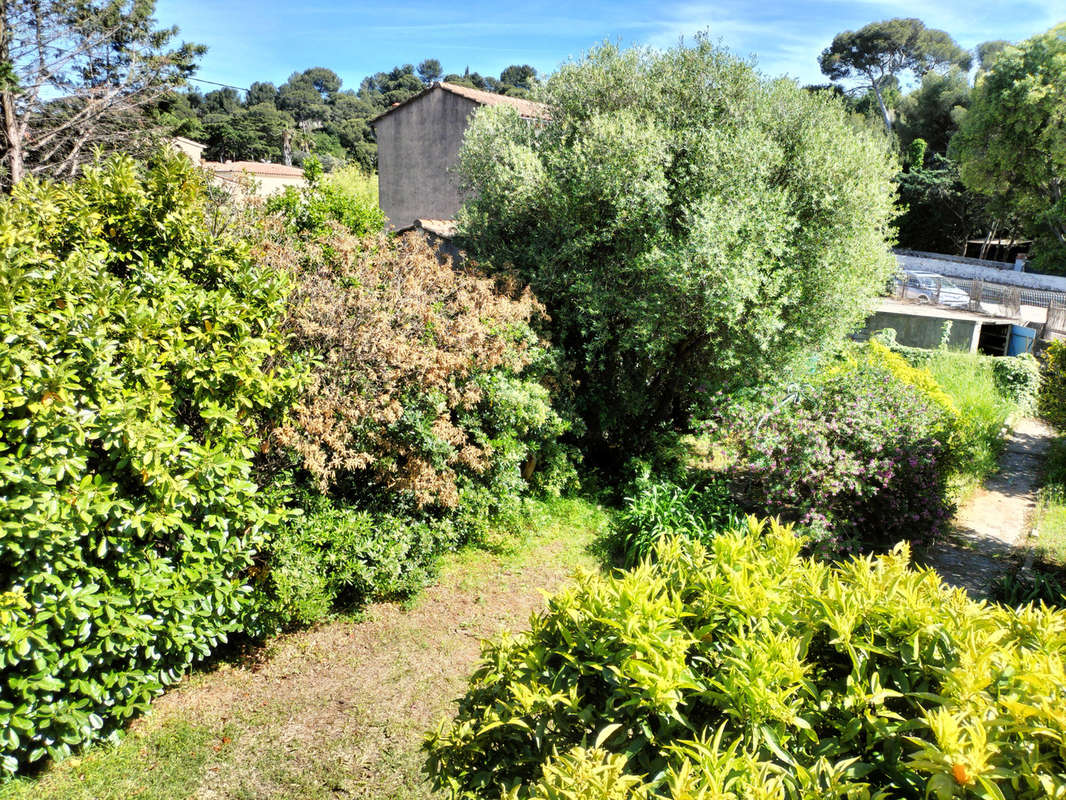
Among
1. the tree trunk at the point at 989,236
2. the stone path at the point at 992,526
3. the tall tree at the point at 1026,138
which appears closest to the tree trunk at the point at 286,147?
the tall tree at the point at 1026,138

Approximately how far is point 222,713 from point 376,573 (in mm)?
1627

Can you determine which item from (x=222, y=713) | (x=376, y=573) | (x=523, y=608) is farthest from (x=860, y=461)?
(x=222, y=713)

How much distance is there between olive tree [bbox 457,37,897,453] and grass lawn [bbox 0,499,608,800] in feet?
12.8

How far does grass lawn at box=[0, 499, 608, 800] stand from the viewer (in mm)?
4062

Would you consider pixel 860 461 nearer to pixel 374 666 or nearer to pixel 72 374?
pixel 374 666

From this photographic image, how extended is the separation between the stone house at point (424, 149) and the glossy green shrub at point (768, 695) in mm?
16318

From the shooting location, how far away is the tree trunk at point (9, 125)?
1509cm

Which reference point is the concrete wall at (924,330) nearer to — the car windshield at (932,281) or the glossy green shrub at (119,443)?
the car windshield at (932,281)

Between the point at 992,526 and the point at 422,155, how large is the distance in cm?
1772

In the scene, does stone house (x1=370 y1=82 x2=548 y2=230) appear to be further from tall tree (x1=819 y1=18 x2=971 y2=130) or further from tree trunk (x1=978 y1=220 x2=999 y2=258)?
tall tree (x1=819 y1=18 x2=971 y2=130)

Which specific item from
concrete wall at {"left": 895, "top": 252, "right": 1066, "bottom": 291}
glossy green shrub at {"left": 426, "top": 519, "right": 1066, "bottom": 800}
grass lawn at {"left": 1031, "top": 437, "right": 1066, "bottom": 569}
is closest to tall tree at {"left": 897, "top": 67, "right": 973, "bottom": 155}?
concrete wall at {"left": 895, "top": 252, "right": 1066, "bottom": 291}

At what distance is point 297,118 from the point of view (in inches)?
2788

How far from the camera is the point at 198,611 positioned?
457 cm

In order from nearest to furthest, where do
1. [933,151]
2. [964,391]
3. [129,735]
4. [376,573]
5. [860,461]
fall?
[129,735] → [376,573] → [860,461] → [964,391] → [933,151]
